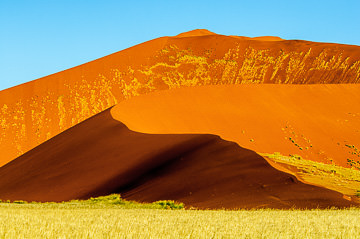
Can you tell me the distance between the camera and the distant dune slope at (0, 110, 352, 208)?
81.5 ft

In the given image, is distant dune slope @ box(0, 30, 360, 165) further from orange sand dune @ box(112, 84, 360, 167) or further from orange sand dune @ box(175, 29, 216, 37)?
orange sand dune @ box(112, 84, 360, 167)

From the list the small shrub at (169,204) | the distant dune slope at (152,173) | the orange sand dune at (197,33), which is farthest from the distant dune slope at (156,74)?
the small shrub at (169,204)

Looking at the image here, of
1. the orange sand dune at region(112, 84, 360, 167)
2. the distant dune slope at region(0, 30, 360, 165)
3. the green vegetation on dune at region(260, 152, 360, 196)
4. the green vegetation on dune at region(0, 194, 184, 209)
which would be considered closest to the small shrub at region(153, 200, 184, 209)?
the green vegetation on dune at region(0, 194, 184, 209)

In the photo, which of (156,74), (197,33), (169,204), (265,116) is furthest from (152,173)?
(197,33)

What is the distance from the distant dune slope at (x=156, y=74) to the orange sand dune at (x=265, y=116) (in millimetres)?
28468

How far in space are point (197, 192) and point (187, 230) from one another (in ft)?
51.6

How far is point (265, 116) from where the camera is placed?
42844mm

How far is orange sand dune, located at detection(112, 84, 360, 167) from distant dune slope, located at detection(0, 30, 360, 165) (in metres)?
28.5

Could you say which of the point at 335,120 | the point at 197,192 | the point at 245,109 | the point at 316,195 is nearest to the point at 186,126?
the point at 245,109

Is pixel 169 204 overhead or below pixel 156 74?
below

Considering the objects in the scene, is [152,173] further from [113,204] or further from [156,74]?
[156,74]

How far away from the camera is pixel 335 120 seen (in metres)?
44.7

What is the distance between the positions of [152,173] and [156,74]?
6099 centimetres

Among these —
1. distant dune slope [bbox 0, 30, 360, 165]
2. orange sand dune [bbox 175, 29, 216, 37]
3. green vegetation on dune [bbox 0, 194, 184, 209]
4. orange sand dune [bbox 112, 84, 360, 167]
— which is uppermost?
orange sand dune [bbox 175, 29, 216, 37]
